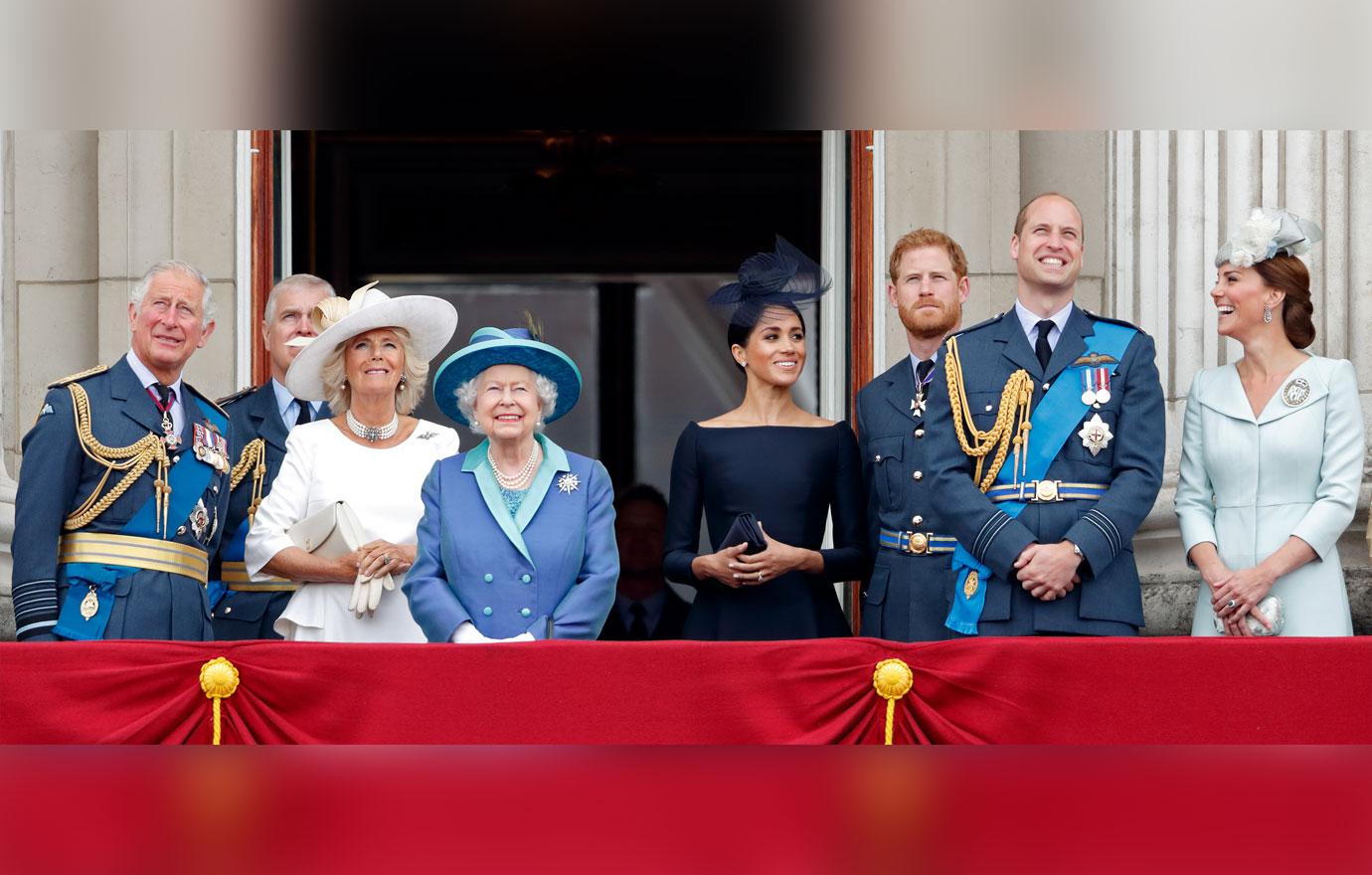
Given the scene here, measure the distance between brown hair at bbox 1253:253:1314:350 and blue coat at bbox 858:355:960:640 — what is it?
874mm

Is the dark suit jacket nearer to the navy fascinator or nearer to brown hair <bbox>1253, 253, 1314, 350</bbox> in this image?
the navy fascinator

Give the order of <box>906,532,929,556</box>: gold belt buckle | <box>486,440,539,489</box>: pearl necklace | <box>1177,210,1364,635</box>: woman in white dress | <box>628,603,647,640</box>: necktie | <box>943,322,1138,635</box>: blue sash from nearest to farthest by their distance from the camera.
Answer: <box>943,322,1138,635</box>: blue sash < <box>486,440,539,489</box>: pearl necklace < <box>1177,210,1364,635</box>: woman in white dress < <box>906,532,929,556</box>: gold belt buckle < <box>628,603,647,640</box>: necktie

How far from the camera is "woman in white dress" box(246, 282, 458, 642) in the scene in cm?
483

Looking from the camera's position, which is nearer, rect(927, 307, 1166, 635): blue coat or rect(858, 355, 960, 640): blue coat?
rect(927, 307, 1166, 635): blue coat

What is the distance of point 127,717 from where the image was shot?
152 inches

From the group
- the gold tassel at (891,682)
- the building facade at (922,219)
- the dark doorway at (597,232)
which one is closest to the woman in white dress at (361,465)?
the gold tassel at (891,682)

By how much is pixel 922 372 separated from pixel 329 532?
5.03 feet

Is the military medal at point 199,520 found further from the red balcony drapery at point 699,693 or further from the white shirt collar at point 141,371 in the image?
the red balcony drapery at point 699,693

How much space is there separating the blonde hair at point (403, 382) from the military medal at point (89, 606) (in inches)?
29.9

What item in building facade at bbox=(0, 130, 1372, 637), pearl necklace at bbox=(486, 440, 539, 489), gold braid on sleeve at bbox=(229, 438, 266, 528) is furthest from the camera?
building facade at bbox=(0, 130, 1372, 637)

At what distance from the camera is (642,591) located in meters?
6.19

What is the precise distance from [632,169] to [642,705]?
450 centimetres

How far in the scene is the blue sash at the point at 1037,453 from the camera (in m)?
4.59

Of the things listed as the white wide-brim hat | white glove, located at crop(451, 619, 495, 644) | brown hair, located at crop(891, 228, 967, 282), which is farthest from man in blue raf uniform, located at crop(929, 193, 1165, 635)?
the white wide-brim hat
